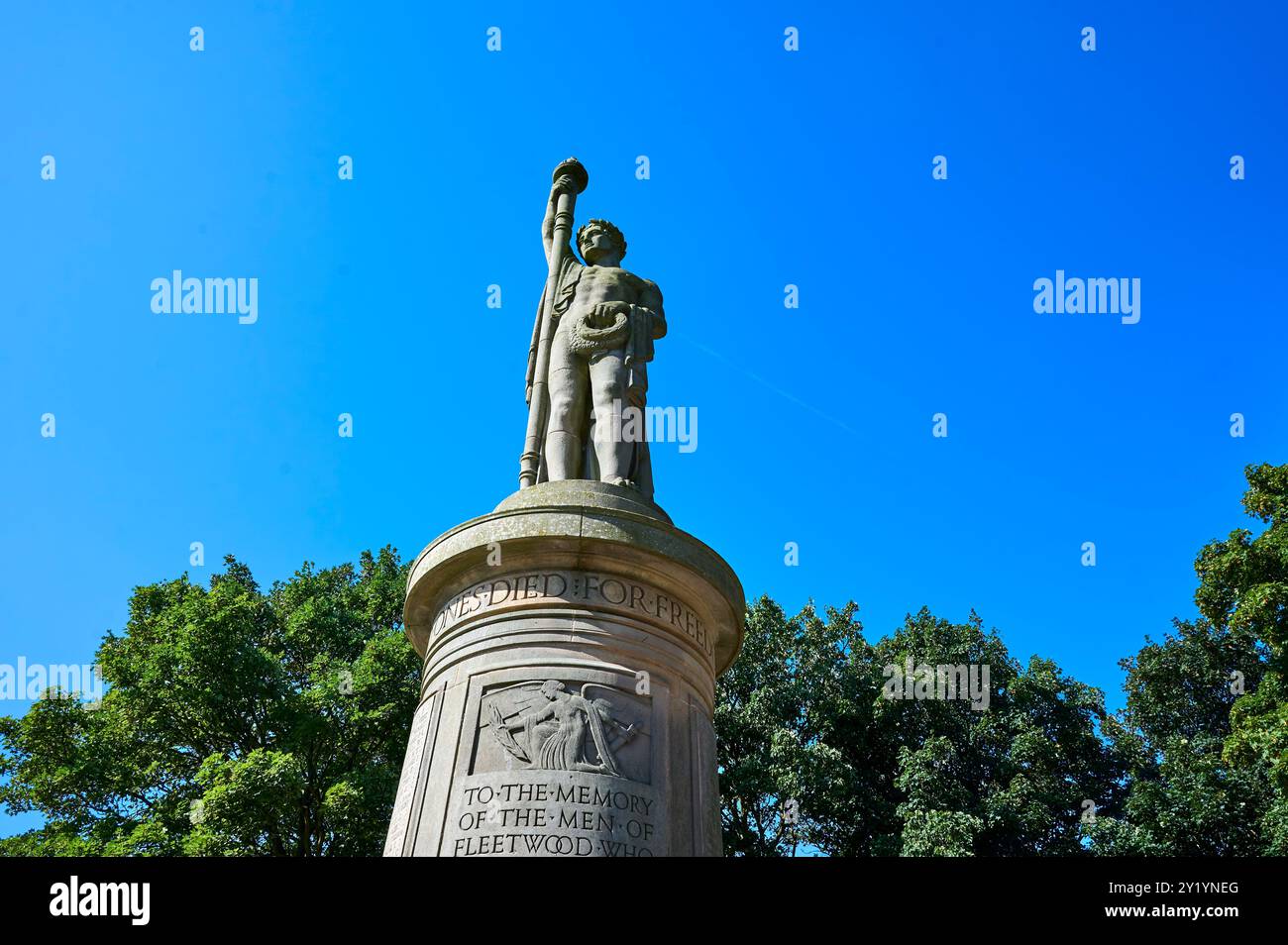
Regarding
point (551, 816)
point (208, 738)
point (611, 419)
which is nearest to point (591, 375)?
point (611, 419)

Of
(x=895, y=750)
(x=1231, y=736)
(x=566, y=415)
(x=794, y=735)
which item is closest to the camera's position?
(x=566, y=415)

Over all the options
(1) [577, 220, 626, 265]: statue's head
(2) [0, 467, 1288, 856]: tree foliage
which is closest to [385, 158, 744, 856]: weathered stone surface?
(1) [577, 220, 626, 265]: statue's head

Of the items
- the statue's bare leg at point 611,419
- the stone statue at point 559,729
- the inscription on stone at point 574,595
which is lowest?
the stone statue at point 559,729

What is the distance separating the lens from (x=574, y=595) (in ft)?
21.5

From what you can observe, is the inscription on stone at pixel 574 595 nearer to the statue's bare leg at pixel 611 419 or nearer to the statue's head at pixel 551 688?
the statue's head at pixel 551 688

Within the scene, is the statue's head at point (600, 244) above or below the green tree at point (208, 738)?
above

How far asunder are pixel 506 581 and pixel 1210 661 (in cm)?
2270

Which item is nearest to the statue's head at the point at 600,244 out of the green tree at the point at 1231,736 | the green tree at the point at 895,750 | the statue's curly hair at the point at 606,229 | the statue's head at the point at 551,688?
the statue's curly hair at the point at 606,229

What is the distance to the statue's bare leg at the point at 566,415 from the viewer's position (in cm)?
801

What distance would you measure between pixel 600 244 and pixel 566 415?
188cm

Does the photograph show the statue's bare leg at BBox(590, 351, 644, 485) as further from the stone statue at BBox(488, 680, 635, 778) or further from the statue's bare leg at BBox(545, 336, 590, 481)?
the stone statue at BBox(488, 680, 635, 778)

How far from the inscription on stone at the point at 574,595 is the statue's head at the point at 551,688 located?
21.5 inches

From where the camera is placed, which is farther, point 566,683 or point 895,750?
point 895,750

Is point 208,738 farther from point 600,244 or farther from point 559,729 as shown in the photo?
point 559,729
